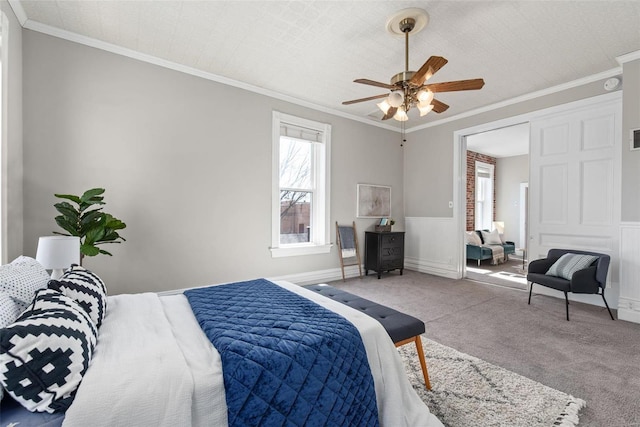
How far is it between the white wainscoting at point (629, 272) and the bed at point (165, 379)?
123 inches

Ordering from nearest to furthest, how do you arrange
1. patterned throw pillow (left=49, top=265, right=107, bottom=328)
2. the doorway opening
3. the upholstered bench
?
patterned throw pillow (left=49, top=265, right=107, bottom=328), the upholstered bench, the doorway opening

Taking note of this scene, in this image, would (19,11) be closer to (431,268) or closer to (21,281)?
(21,281)

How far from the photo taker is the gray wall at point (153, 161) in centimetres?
276

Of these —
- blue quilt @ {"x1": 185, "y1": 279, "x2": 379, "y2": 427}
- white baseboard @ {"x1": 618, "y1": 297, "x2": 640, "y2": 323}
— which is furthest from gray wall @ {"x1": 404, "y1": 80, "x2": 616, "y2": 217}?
blue quilt @ {"x1": 185, "y1": 279, "x2": 379, "y2": 427}

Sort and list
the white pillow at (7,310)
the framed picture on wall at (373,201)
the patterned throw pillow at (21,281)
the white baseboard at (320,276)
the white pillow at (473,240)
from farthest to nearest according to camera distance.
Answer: the white pillow at (473,240), the framed picture on wall at (373,201), the white baseboard at (320,276), the patterned throw pillow at (21,281), the white pillow at (7,310)

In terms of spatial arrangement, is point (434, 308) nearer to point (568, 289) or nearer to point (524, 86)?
point (568, 289)

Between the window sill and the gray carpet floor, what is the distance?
0.65m

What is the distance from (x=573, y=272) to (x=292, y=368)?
11.3 ft

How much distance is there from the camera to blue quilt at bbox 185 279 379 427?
1.10 metres

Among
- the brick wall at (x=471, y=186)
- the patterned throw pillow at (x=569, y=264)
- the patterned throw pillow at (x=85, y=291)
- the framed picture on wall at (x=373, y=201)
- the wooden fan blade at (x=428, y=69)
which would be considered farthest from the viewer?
the brick wall at (x=471, y=186)

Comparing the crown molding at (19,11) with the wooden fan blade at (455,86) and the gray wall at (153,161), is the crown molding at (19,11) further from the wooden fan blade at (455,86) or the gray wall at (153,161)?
the wooden fan blade at (455,86)

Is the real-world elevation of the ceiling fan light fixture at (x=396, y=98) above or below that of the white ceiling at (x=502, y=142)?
below

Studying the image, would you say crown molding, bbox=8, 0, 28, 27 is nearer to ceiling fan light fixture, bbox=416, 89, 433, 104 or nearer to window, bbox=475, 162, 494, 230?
ceiling fan light fixture, bbox=416, 89, 433, 104

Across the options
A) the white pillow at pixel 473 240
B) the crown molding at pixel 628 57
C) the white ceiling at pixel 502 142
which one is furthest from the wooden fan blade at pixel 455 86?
the white pillow at pixel 473 240
